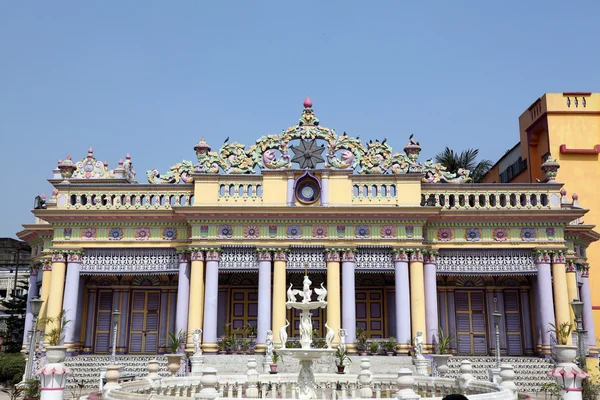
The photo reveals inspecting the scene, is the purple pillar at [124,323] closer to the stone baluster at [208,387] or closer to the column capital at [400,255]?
the column capital at [400,255]

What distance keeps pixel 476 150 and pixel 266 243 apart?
88.3 ft

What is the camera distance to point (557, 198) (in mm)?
28109

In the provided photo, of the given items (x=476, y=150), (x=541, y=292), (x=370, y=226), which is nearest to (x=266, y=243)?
(x=370, y=226)

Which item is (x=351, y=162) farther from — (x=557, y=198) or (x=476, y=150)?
(x=476, y=150)

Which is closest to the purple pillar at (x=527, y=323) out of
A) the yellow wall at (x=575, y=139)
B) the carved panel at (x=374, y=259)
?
the carved panel at (x=374, y=259)

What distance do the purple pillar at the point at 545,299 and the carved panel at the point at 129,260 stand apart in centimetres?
1588

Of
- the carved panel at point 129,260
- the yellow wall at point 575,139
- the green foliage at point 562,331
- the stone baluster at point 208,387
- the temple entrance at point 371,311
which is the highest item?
the yellow wall at point 575,139

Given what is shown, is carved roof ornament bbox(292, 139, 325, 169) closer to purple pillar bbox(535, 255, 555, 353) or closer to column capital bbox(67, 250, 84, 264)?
column capital bbox(67, 250, 84, 264)

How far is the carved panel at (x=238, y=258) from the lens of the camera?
90.9 ft

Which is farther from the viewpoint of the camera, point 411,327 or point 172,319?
point 172,319

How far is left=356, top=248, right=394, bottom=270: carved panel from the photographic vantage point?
2761 centimetres

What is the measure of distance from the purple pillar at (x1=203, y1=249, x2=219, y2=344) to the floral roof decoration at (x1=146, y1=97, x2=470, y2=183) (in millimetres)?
3931

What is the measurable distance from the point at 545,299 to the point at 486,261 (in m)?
2.88

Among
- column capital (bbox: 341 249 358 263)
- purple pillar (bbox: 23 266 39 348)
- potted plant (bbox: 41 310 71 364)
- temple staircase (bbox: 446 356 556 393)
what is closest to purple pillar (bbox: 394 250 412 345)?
column capital (bbox: 341 249 358 263)
